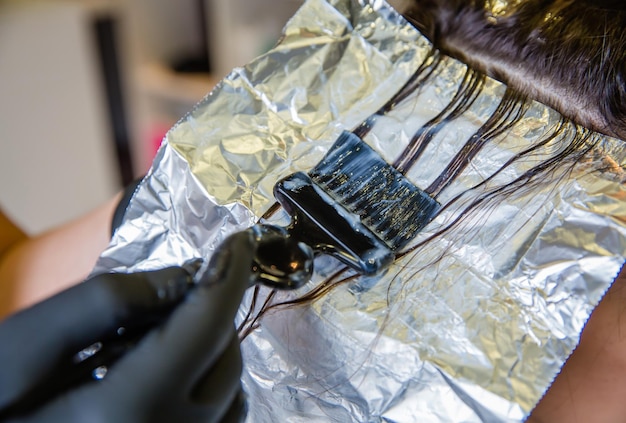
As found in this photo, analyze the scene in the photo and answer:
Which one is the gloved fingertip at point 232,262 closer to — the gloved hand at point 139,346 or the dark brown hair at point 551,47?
the gloved hand at point 139,346

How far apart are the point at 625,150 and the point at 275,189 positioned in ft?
1.06

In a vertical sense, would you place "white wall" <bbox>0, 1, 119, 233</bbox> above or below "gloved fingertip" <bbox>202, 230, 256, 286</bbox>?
below

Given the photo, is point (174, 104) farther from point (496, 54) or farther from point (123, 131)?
point (496, 54)

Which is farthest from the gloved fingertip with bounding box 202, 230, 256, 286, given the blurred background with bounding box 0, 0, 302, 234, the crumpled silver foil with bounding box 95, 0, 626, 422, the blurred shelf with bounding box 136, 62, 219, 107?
the blurred shelf with bounding box 136, 62, 219, 107

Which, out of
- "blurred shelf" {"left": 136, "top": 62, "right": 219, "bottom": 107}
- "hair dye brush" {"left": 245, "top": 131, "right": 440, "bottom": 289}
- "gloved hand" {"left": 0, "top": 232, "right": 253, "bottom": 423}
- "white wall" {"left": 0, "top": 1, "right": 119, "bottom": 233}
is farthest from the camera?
"blurred shelf" {"left": 136, "top": 62, "right": 219, "bottom": 107}

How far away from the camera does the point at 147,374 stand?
1.20ft

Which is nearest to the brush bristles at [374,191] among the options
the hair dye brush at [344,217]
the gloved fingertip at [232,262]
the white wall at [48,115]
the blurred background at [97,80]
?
the hair dye brush at [344,217]

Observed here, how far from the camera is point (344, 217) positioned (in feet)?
1.75

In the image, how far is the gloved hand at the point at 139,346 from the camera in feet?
1.18

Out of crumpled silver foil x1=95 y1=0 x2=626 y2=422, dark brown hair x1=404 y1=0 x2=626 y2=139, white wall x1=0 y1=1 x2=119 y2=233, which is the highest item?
dark brown hair x1=404 y1=0 x2=626 y2=139

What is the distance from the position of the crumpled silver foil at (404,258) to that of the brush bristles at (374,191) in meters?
0.02

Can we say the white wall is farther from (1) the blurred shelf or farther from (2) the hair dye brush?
(2) the hair dye brush

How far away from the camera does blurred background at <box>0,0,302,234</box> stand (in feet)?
5.10

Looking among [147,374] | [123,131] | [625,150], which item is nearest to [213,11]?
[123,131]
